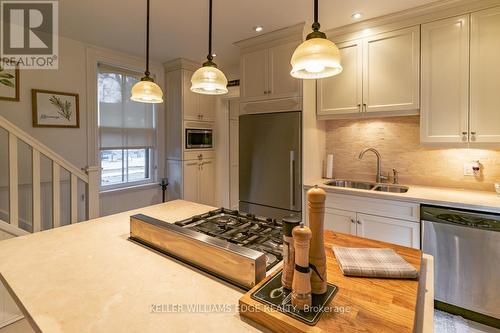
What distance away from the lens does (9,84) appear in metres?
2.48

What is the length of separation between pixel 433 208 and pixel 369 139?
1.07 meters

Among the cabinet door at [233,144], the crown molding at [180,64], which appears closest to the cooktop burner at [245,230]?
the cabinet door at [233,144]

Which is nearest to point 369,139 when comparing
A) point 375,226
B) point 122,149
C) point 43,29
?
point 375,226

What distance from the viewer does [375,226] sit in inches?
88.1

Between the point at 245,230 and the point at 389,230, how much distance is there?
151 cm

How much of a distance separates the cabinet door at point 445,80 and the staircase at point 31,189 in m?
3.12

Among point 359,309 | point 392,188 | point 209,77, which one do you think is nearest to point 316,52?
point 209,77

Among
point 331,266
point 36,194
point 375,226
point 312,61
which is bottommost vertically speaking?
point 375,226

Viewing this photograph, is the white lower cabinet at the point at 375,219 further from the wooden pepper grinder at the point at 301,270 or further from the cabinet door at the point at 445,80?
the wooden pepper grinder at the point at 301,270

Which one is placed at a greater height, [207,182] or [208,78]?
[208,78]

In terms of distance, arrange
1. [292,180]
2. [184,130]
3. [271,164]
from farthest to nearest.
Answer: [184,130]
[271,164]
[292,180]

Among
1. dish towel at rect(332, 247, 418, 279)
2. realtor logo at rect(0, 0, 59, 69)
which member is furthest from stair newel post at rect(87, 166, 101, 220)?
dish towel at rect(332, 247, 418, 279)

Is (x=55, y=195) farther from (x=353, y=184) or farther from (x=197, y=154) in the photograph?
(x=353, y=184)

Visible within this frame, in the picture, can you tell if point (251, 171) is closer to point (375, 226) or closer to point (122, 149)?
point (375, 226)
